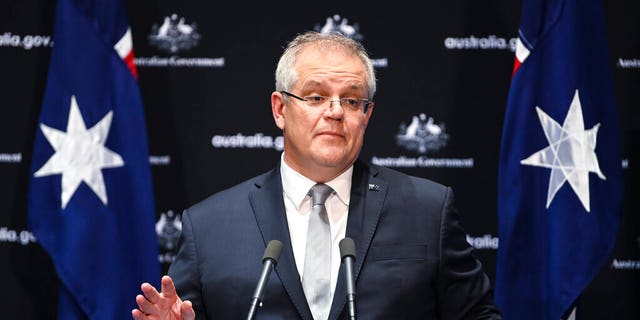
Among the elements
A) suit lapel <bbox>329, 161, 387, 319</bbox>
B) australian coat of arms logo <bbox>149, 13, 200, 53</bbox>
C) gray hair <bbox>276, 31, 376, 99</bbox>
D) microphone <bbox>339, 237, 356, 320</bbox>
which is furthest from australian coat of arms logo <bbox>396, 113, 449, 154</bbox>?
microphone <bbox>339, 237, 356, 320</bbox>

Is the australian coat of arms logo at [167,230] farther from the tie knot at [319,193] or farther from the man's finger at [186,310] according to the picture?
the man's finger at [186,310]

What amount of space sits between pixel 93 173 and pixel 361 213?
1.81 meters

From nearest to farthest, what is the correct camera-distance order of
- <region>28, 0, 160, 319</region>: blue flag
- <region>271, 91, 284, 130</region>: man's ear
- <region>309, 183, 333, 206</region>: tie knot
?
<region>309, 183, 333, 206</region>: tie knot, <region>271, 91, 284, 130</region>: man's ear, <region>28, 0, 160, 319</region>: blue flag

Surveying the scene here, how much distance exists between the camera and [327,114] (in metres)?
2.69

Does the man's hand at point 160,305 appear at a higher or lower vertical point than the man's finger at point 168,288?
lower

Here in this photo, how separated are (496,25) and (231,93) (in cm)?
152

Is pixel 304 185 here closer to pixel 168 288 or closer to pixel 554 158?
pixel 168 288

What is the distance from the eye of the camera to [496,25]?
4.54 metres

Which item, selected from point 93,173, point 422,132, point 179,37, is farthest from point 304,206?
point 179,37

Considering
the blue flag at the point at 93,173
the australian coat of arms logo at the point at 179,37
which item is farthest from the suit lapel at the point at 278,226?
the australian coat of arms logo at the point at 179,37

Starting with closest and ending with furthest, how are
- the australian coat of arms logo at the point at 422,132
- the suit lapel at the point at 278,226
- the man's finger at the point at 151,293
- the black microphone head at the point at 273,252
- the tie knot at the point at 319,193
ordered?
the black microphone head at the point at 273,252 → the man's finger at the point at 151,293 → the suit lapel at the point at 278,226 → the tie knot at the point at 319,193 → the australian coat of arms logo at the point at 422,132

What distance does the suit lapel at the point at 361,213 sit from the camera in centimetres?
259

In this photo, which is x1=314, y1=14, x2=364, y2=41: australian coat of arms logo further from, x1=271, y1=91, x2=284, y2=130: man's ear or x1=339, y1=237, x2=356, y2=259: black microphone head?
x1=339, y1=237, x2=356, y2=259: black microphone head

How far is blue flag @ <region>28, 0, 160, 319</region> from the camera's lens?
4.02m
